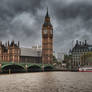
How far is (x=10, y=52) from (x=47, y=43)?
34.4 metres

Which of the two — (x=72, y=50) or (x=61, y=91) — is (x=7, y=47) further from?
(x=61, y=91)

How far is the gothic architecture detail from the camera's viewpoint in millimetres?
127312

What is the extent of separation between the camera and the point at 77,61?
161375 millimetres

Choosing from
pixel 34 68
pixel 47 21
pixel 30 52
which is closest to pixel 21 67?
pixel 34 68

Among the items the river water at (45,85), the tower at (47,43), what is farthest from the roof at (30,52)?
the river water at (45,85)

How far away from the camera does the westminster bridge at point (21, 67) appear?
92000 millimetres

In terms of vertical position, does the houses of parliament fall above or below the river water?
above

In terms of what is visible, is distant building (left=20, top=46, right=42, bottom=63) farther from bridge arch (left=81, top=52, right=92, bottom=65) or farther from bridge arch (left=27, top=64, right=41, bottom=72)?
bridge arch (left=81, top=52, right=92, bottom=65)

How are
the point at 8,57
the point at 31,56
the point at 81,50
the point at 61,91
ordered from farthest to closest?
1. the point at 81,50
2. the point at 31,56
3. the point at 8,57
4. the point at 61,91

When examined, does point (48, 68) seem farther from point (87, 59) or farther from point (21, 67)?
point (21, 67)

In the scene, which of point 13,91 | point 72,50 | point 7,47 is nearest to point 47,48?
point 72,50

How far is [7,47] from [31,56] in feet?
75.7

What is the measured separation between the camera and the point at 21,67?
10500 centimetres

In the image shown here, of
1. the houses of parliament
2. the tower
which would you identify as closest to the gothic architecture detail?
the houses of parliament
